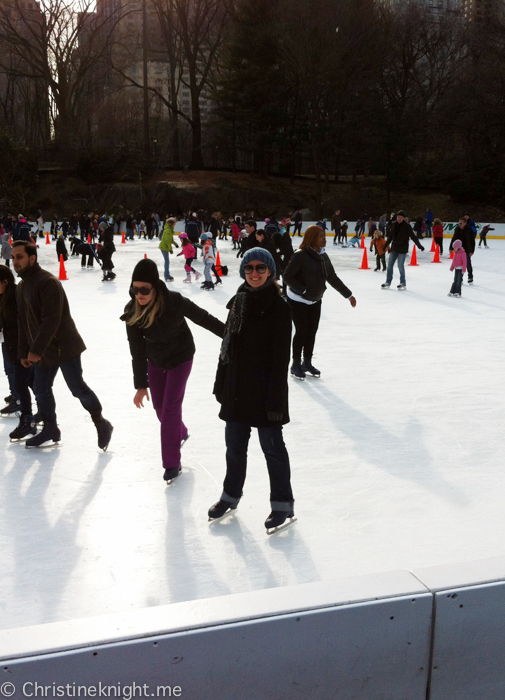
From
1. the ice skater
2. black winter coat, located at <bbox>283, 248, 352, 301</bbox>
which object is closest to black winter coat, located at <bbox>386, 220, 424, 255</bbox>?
the ice skater

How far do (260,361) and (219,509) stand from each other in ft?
2.65

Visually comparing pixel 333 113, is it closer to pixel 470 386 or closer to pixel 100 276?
pixel 100 276

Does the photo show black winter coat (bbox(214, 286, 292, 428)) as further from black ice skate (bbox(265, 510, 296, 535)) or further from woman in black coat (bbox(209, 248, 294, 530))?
black ice skate (bbox(265, 510, 296, 535))

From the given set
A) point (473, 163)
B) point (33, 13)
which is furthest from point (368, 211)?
point (33, 13)

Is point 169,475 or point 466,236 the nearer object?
point 169,475

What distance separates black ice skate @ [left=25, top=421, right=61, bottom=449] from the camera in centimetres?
451

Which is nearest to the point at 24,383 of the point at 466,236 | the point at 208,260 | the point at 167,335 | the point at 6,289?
the point at 6,289

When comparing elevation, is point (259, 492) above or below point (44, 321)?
below

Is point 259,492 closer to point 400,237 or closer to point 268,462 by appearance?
point 268,462

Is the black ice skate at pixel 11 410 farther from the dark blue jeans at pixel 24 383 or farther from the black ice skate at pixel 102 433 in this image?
the black ice skate at pixel 102 433

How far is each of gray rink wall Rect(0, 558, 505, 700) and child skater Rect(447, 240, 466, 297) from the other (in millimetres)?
9110

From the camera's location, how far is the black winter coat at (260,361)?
316 cm

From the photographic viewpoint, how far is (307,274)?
234 inches

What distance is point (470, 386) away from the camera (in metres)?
6.01
